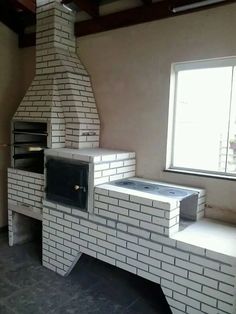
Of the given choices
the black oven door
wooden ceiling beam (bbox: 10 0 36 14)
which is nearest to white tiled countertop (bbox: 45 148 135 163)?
the black oven door

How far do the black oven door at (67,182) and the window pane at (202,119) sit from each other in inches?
36.8

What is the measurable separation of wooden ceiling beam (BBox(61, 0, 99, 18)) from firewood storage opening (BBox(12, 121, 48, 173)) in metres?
1.38

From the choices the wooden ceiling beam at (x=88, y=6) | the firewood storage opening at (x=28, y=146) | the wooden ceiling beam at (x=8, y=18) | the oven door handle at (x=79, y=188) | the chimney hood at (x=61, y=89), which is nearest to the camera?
the oven door handle at (x=79, y=188)

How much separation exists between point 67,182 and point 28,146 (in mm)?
1101

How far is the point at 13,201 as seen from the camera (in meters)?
3.47

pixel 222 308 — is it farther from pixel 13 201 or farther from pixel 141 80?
pixel 13 201

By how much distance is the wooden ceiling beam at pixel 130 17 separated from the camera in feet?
8.63

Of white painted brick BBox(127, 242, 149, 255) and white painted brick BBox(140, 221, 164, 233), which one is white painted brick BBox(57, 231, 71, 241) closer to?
white painted brick BBox(127, 242, 149, 255)

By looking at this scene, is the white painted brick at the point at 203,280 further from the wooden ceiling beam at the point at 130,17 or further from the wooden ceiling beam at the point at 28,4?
the wooden ceiling beam at the point at 28,4

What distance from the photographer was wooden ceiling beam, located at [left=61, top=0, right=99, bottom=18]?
3.00 m

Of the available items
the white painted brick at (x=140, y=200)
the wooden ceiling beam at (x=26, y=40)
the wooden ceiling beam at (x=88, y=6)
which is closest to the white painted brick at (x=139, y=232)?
the white painted brick at (x=140, y=200)

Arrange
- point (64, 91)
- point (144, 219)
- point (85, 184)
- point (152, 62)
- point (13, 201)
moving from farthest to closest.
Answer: point (13, 201) < point (64, 91) < point (152, 62) < point (85, 184) < point (144, 219)

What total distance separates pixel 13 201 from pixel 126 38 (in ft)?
7.49

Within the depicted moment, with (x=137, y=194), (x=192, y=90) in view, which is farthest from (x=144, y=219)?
(x=192, y=90)
